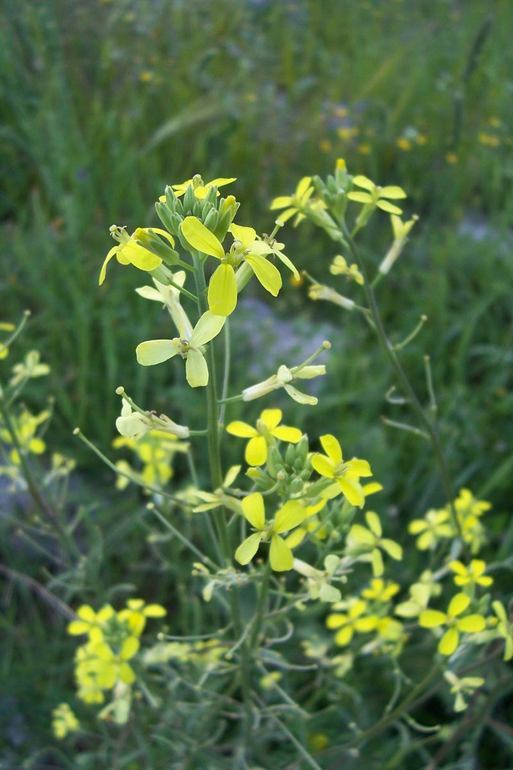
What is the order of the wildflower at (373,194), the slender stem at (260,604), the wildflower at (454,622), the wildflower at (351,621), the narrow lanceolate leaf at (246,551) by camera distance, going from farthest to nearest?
the wildflower at (351,621) → the wildflower at (373,194) → the wildflower at (454,622) → the slender stem at (260,604) → the narrow lanceolate leaf at (246,551)

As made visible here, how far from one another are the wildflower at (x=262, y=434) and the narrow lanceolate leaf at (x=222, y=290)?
0.73 ft

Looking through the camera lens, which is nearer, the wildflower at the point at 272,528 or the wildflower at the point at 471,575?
the wildflower at the point at 272,528

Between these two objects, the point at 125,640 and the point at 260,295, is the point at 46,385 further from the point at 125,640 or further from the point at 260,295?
the point at 125,640

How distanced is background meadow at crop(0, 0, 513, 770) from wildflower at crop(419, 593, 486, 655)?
2.05 feet

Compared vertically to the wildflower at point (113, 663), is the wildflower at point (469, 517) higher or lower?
higher

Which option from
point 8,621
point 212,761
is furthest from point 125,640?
point 8,621

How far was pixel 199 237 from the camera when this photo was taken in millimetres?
951

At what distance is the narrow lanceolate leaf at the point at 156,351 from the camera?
1.00m

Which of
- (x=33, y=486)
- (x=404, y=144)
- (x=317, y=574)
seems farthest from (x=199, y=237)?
(x=404, y=144)

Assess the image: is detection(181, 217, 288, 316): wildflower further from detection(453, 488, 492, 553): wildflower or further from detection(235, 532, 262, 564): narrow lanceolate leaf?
detection(453, 488, 492, 553): wildflower

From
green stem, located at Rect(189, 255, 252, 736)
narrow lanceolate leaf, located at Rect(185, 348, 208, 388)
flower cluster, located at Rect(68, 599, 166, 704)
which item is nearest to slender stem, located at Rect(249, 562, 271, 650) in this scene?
green stem, located at Rect(189, 255, 252, 736)

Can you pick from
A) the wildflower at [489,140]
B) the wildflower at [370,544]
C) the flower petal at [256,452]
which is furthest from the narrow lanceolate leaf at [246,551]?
the wildflower at [489,140]

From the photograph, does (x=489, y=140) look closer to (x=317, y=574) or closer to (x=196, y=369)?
(x=317, y=574)

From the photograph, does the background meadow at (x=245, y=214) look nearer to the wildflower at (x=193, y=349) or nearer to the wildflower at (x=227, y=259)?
the wildflower at (x=193, y=349)
